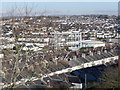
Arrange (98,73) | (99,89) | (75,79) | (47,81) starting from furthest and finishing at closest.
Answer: (98,73), (75,79), (47,81), (99,89)

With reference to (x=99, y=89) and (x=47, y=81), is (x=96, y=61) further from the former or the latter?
(x=99, y=89)

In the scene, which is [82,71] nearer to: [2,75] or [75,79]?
[75,79]

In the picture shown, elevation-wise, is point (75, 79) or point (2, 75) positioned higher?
point (2, 75)

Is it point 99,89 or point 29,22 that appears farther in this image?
point 99,89

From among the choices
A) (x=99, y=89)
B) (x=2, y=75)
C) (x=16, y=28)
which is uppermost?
(x=16, y=28)

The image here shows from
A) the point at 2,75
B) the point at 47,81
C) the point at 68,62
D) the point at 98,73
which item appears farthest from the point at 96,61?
the point at 2,75

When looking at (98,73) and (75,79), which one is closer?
(75,79)

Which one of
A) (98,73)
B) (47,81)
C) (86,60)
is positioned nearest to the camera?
(47,81)

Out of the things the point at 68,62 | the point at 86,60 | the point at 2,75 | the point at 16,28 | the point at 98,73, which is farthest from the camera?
the point at 86,60

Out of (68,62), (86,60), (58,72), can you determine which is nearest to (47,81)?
(58,72)
